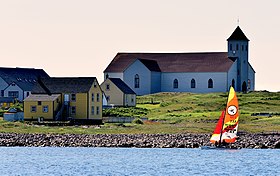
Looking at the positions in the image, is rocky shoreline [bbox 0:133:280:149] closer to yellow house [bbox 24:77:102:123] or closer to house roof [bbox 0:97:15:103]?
yellow house [bbox 24:77:102:123]

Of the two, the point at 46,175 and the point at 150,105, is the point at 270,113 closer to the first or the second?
the point at 150,105

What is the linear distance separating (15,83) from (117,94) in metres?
16.5

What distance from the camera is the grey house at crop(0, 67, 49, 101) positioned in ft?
410

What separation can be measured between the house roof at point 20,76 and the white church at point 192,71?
976cm

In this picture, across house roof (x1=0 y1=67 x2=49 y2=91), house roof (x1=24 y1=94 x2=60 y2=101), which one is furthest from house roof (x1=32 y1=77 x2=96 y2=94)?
house roof (x1=0 y1=67 x2=49 y2=91)

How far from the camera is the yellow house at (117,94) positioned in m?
114

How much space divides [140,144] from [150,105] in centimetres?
4356

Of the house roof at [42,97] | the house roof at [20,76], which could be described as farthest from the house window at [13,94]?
the house roof at [42,97]

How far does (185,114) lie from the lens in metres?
98.0

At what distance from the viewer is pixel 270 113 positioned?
316ft

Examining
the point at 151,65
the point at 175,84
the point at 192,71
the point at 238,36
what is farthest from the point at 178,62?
the point at 238,36

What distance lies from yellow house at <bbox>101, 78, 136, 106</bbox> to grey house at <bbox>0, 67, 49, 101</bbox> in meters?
13.4

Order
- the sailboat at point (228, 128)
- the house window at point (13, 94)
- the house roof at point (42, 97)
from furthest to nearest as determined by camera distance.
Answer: the house window at point (13, 94) → the house roof at point (42, 97) → the sailboat at point (228, 128)

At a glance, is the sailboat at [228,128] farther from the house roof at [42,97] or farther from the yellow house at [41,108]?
the house roof at [42,97]
